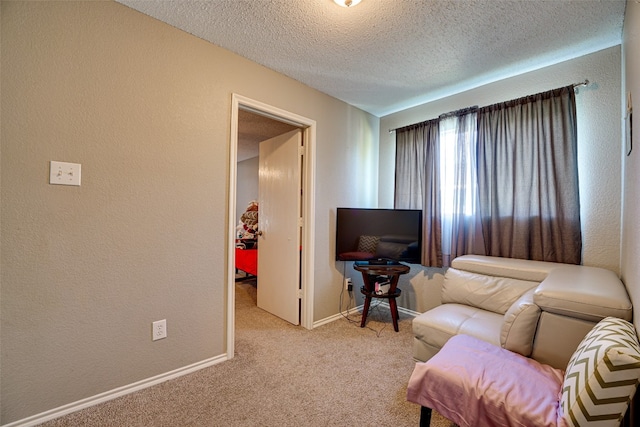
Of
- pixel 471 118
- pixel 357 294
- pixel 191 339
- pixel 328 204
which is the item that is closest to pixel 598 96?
pixel 471 118

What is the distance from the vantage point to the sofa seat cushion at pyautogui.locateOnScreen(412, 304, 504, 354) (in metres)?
1.77

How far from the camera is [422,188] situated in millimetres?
3023

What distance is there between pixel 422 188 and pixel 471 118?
0.82 m

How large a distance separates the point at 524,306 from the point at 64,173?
2592mm

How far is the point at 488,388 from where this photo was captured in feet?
3.68

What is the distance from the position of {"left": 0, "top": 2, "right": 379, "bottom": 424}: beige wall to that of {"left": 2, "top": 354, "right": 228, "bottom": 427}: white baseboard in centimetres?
3

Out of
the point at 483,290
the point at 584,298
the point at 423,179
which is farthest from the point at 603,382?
the point at 423,179

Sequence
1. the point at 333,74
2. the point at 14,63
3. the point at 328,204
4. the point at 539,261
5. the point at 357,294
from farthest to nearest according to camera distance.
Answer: the point at 357,294, the point at 328,204, the point at 333,74, the point at 539,261, the point at 14,63

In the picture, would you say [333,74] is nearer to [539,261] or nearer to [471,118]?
[471,118]

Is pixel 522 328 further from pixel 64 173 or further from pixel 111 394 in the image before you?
pixel 64 173

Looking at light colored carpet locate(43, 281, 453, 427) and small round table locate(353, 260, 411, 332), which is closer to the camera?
light colored carpet locate(43, 281, 453, 427)

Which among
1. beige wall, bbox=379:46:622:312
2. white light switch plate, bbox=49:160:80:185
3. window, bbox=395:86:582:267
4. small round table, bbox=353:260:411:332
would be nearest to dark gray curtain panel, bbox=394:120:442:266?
window, bbox=395:86:582:267

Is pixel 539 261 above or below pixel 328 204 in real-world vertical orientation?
below

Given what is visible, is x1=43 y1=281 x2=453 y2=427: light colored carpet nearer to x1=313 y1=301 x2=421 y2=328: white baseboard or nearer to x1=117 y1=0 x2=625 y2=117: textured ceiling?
x1=313 y1=301 x2=421 y2=328: white baseboard
